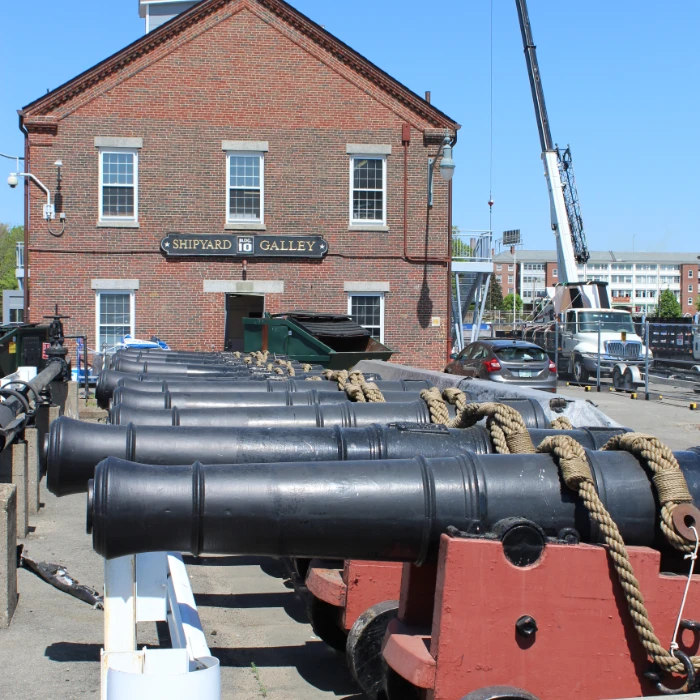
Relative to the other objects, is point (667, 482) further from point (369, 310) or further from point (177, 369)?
point (369, 310)

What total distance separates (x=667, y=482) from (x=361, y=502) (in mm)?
1207

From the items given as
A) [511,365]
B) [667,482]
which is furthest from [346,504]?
[511,365]

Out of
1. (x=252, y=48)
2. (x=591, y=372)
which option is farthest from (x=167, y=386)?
(x=591, y=372)

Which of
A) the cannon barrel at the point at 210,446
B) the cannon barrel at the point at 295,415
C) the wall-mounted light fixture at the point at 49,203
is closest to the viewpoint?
the cannon barrel at the point at 210,446

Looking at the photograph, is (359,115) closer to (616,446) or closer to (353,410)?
(353,410)

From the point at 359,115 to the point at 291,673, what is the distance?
19825mm

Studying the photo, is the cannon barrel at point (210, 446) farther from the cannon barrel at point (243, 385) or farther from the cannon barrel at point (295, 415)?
the cannon barrel at point (243, 385)

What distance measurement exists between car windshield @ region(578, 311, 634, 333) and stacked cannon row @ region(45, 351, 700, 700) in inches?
985

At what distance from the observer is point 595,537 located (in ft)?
11.9

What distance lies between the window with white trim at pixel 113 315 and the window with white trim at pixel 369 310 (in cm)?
548

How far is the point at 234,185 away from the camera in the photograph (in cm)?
2309

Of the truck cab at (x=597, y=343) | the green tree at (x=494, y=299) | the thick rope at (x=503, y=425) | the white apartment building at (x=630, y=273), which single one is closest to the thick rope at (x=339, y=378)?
the thick rope at (x=503, y=425)

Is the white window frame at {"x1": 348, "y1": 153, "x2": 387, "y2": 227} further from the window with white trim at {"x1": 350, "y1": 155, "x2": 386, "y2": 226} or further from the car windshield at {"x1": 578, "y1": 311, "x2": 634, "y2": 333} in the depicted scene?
the car windshield at {"x1": 578, "y1": 311, "x2": 634, "y2": 333}

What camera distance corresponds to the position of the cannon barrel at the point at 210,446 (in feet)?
14.3
